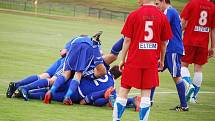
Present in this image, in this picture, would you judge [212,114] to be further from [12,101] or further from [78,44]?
[12,101]

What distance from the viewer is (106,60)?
13750mm

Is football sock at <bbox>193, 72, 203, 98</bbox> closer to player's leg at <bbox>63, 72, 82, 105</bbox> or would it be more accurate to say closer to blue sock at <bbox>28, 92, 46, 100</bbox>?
player's leg at <bbox>63, 72, 82, 105</bbox>

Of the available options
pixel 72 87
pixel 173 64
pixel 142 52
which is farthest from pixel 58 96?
pixel 142 52

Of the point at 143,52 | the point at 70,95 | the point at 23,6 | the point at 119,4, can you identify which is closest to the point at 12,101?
the point at 70,95

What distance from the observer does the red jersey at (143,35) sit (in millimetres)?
10656

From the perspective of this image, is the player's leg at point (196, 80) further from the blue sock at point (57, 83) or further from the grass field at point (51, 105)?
the blue sock at point (57, 83)

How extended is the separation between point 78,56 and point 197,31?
3298mm

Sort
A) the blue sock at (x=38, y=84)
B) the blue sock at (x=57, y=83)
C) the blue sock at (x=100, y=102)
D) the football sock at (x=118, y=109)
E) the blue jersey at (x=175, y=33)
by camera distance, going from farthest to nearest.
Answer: the blue jersey at (x=175, y=33), the blue sock at (x=100, y=102), the blue sock at (x=38, y=84), the blue sock at (x=57, y=83), the football sock at (x=118, y=109)

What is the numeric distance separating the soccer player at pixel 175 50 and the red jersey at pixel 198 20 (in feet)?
4.16

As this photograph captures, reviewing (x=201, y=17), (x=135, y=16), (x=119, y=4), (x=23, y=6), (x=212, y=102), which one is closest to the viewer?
(x=135, y=16)

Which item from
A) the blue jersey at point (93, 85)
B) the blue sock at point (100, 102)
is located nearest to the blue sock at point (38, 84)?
the blue jersey at point (93, 85)

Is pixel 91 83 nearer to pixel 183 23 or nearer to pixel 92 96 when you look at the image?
pixel 92 96

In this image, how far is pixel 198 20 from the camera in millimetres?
15328

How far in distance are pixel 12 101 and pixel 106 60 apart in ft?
6.71
